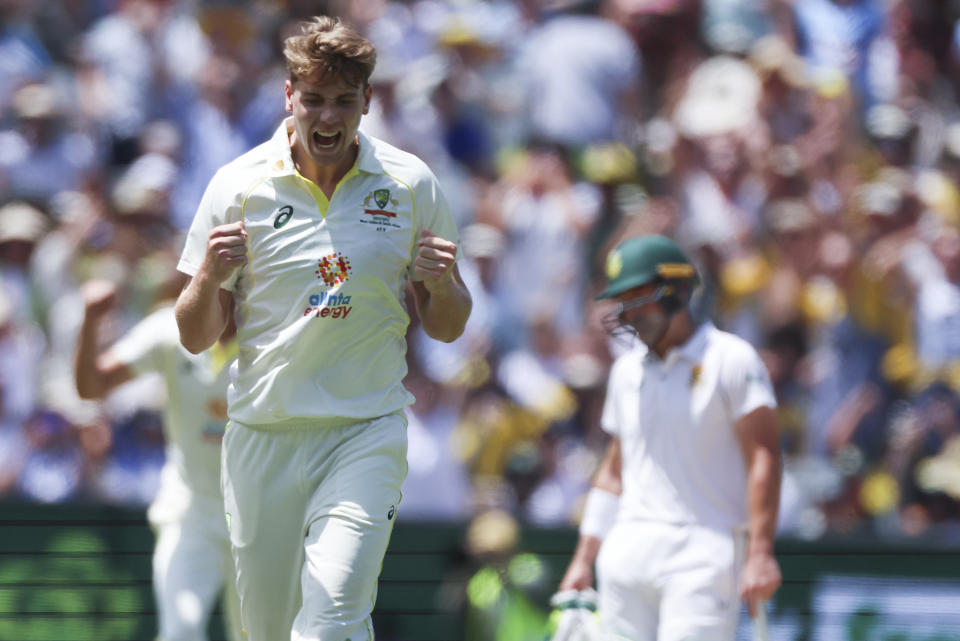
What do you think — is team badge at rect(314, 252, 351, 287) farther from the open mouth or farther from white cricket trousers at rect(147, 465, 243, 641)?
white cricket trousers at rect(147, 465, 243, 641)

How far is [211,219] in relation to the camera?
14.7 ft

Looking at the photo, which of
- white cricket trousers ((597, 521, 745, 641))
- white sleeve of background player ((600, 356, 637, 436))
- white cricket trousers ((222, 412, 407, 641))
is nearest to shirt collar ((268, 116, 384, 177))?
white cricket trousers ((222, 412, 407, 641))

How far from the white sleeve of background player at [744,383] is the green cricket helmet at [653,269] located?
0.32m

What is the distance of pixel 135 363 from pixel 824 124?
4.99 meters

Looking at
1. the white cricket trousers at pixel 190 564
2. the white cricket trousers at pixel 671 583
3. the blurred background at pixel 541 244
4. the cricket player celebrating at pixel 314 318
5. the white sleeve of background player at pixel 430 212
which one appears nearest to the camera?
the cricket player celebrating at pixel 314 318

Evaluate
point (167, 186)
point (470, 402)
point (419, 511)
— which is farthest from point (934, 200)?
point (167, 186)

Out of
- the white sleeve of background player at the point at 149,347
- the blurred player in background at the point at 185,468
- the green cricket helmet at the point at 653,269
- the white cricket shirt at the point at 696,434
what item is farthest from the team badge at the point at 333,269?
the white sleeve of background player at the point at 149,347

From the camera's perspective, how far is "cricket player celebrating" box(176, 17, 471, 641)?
4.30 m

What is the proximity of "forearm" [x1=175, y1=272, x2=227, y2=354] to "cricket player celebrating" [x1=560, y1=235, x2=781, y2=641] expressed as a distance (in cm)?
176

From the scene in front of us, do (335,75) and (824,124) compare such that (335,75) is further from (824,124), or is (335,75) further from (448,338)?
(824,124)

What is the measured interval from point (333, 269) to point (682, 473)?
69.9 inches

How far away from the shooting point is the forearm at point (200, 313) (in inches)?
169

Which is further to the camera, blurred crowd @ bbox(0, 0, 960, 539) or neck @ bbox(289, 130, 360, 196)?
blurred crowd @ bbox(0, 0, 960, 539)

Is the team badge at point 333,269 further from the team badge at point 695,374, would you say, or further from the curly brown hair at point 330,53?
the team badge at point 695,374
